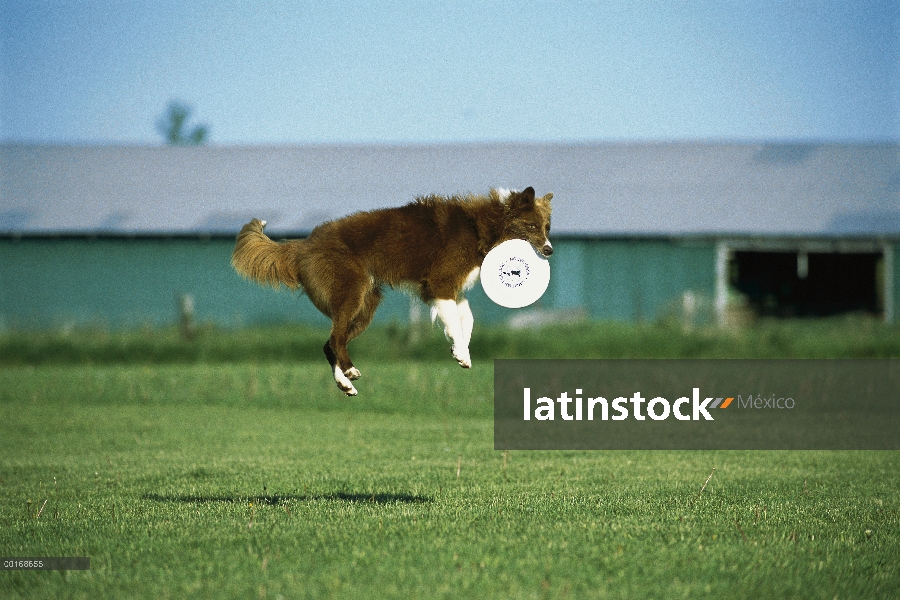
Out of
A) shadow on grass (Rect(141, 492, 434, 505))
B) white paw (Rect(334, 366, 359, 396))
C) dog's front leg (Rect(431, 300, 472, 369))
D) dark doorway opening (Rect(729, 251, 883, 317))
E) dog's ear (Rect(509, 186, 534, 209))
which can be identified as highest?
dark doorway opening (Rect(729, 251, 883, 317))

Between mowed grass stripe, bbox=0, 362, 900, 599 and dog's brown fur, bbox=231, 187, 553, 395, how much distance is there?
1.34 metres

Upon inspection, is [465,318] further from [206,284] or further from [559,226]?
[206,284]

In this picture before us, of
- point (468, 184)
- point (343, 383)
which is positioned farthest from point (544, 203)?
point (468, 184)

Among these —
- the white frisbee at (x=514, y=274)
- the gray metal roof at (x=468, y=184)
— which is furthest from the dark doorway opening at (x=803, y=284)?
the white frisbee at (x=514, y=274)

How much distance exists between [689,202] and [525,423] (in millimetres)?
13089

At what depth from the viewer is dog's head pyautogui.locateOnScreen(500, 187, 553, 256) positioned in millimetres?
6844

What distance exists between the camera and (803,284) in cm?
2667

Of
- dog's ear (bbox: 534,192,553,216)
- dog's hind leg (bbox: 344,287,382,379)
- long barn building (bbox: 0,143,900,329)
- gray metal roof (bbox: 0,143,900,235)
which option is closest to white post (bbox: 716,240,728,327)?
long barn building (bbox: 0,143,900,329)

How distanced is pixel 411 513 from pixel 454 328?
1802mm

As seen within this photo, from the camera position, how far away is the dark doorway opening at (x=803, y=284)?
2595cm

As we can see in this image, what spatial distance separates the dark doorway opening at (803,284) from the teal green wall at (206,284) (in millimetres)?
1525

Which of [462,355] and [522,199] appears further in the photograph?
[522,199]

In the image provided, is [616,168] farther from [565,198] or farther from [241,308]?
[241,308]

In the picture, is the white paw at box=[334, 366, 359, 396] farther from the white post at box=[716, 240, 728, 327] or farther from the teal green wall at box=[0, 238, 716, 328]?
the white post at box=[716, 240, 728, 327]
